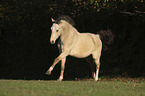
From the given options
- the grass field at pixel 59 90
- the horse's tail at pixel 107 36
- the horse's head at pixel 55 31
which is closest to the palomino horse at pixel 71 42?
the horse's head at pixel 55 31

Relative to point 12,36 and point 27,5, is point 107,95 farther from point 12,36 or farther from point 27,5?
point 12,36

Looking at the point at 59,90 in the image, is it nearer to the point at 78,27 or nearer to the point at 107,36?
the point at 107,36

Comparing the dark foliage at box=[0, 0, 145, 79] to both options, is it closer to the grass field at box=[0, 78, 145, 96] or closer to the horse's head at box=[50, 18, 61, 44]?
the horse's head at box=[50, 18, 61, 44]

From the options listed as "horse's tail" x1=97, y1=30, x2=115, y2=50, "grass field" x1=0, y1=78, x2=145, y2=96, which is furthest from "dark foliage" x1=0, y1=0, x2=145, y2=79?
"grass field" x1=0, y1=78, x2=145, y2=96

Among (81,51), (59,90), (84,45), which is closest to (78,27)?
(84,45)

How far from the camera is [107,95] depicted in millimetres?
8641

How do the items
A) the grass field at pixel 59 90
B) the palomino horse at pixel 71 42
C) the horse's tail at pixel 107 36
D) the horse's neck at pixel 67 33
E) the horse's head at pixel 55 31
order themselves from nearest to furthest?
the grass field at pixel 59 90 → the horse's head at pixel 55 31 → the palomino horse at pixel 71 42 → the horse's neck at pixel 67 33 → the horse's tail at pixel 107 36

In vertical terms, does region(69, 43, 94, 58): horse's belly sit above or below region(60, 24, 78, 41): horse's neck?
below

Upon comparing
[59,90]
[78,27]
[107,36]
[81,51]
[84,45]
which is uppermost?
[59,90]

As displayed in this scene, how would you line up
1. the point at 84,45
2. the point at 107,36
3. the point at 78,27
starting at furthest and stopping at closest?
the point at 78,27 → the point at 107,36 → the point at 84,45

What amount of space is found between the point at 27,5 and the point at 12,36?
24.6 ft

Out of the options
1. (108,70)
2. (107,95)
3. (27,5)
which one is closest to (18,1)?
(27,5)

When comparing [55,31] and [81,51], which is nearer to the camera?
[55,31]

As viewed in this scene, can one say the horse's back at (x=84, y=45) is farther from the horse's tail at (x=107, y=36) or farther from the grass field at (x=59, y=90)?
the horse's tail at (x=107, y=36)
